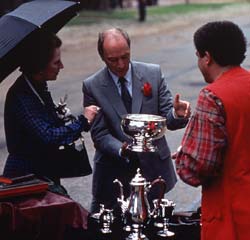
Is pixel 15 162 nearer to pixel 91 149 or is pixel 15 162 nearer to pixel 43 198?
pixel 43 198

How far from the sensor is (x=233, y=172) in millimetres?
3973

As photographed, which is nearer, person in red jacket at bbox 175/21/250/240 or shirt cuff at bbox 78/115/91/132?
person in red jacket at bbox 175/21/250/240

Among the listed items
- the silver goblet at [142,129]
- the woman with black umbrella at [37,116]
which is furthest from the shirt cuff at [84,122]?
the silver goblet at [142,129]

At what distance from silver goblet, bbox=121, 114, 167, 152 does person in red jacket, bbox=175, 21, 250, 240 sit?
0.87 m

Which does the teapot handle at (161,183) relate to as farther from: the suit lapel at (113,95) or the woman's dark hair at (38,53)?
the woman's dark hair at (38,53)

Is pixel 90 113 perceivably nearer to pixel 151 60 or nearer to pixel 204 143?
pixel 204 143

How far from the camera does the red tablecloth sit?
451 centimetres

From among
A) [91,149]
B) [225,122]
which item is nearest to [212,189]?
[225,122]

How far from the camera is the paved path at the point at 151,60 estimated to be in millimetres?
8969

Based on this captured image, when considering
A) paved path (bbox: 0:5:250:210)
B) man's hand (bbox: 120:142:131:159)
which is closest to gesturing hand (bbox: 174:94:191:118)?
man's hand (bbox: 120:142:131:159)

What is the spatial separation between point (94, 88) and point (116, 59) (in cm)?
33

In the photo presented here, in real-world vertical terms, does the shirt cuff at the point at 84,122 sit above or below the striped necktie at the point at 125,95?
above

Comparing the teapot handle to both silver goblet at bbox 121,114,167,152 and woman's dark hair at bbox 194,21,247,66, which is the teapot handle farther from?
woman's dark hair at bbox 194,21,247,66

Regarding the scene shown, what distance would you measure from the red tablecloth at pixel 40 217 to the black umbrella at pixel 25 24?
0.87 metres
